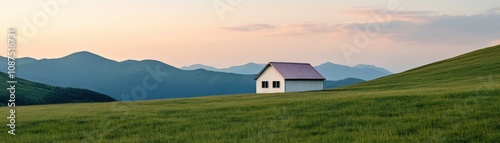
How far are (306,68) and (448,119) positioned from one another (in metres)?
65.6

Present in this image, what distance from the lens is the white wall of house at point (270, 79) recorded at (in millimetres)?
78312

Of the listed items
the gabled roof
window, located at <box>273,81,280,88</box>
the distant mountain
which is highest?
the gabled roof

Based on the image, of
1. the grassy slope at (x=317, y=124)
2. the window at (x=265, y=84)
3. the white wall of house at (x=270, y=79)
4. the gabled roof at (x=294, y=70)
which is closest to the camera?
the grassy slope at (x=317, y=124)

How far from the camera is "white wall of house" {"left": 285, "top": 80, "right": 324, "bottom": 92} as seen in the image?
257 ft

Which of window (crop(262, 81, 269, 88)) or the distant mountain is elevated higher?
window (crop(262, 81, 269, 88))

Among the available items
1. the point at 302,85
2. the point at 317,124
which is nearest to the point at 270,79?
the point at 302,85

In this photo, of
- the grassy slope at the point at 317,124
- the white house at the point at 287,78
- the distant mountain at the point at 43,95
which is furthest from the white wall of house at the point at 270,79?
the distant mountain at the point at 43,95

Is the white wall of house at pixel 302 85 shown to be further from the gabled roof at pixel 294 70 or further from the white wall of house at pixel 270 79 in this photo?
the white wall of house at pixel 270 79

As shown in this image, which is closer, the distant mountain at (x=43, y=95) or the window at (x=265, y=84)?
the window at (x=265, y=84)

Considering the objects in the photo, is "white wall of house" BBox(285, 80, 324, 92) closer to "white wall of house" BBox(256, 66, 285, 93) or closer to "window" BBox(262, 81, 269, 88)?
"white wall of house" BBox(256, 66, 285, 93)

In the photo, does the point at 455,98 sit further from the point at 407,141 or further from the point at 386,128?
the point at 407,141

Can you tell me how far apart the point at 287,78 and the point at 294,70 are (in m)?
4.00

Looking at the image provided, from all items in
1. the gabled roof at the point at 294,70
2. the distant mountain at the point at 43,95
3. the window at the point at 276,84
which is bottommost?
the distant mountain at the point at 43,95

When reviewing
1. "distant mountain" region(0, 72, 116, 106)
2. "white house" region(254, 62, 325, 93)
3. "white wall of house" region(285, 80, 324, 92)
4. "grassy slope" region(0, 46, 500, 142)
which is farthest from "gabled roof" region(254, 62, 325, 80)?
"distant mountain" region(0, 72, 116, 106)
